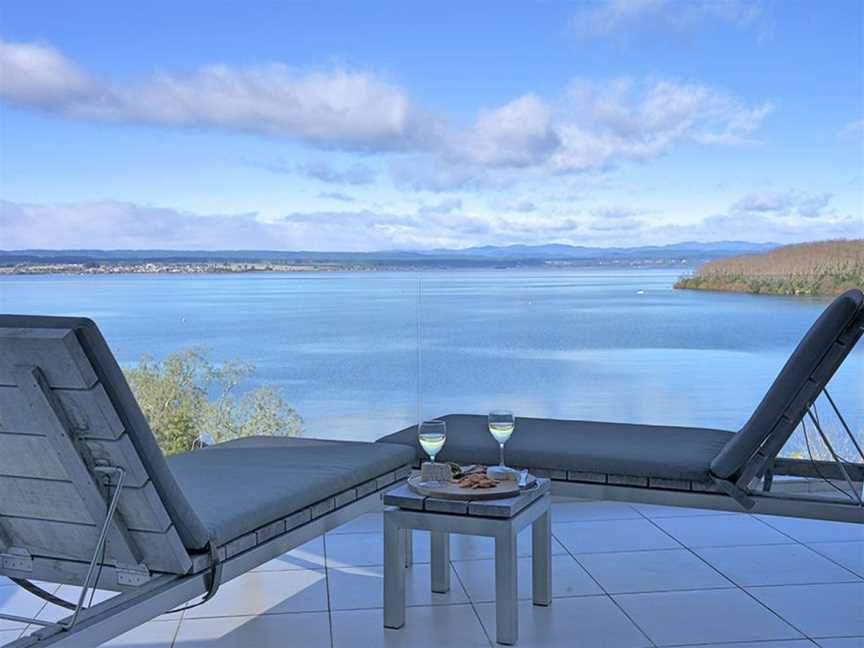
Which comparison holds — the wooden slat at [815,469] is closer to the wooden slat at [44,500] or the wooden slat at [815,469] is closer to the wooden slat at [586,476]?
the wooden slat at [586,476]

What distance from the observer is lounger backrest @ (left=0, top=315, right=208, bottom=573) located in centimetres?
206

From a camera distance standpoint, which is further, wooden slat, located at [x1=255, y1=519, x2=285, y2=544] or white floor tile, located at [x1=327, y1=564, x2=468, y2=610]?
white floor tile, located at [x1=327, y1=564, x2=468, y2=610]

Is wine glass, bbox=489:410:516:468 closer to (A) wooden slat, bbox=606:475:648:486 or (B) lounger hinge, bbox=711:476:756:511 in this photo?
(A) wooden slat, bbox=606:475:648:486

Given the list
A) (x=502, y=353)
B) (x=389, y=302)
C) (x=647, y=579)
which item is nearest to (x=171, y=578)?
(x=647, y=579)

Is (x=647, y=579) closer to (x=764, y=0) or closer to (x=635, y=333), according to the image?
(x=635, y=333)

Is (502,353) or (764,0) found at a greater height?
(764,0)

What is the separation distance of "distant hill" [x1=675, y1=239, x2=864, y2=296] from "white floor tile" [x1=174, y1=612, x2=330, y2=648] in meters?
3.95

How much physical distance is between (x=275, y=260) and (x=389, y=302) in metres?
1.53

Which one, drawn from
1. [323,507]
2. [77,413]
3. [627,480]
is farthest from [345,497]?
[77,413]

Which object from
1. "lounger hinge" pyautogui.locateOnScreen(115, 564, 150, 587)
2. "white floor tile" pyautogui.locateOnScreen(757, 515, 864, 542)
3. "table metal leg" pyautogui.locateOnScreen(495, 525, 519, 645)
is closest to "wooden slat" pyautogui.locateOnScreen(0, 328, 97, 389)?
"lounger hinge" pyautogui.locateOnScreen(115, 564, 150, 587)

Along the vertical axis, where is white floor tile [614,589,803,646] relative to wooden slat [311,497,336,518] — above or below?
below

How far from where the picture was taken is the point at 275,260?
7.33 metres

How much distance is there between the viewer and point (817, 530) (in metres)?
4.20

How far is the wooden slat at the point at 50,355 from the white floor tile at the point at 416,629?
132cm
